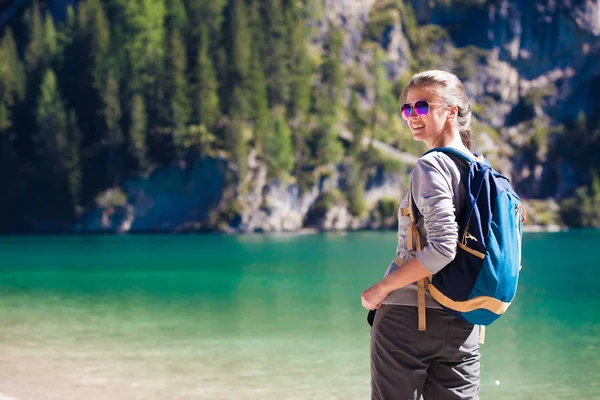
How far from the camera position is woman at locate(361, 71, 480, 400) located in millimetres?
4219

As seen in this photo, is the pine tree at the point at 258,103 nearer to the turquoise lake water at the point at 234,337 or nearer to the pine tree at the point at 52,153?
the pine tree at the point at 52,153

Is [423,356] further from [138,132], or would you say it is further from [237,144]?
[138,132]

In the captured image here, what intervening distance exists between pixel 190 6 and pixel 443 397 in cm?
13014

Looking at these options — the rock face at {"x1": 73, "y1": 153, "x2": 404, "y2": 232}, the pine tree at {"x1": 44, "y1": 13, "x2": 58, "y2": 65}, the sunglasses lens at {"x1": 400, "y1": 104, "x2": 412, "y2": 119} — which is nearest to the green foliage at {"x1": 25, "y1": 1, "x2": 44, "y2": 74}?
the pine tree at {"x1": 44, "y1": 13, "x2": 58, "y2": 65}

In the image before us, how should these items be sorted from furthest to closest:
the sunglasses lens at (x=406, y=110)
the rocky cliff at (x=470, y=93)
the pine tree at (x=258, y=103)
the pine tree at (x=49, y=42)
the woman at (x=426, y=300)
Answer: the pine tree at (x=49, y=42) → the pine tree at (x=258, y=103) → the rocky cliff at (x=470, y=93) → the sunglasses lens at (x=406, y=110) → the woman at (x=426, y=300)

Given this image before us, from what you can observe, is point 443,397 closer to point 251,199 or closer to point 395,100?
point 251,199

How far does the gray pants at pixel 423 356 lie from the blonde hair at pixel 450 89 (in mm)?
1077

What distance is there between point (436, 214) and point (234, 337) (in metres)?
14.6

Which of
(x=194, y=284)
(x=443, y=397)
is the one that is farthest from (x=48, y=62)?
(x=443, y=397)

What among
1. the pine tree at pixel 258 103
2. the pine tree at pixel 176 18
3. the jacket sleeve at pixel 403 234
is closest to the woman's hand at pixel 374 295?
the jacket sleeve at pixel 403 234

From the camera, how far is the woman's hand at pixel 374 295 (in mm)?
4389

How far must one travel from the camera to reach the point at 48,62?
119375 mm

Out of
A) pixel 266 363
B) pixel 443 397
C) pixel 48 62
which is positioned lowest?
pixel 266 363

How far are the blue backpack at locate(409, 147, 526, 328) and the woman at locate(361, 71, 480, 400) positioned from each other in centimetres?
10
